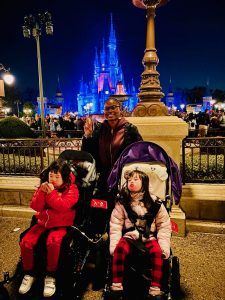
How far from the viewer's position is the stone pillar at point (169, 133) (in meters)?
Answer: 4.71

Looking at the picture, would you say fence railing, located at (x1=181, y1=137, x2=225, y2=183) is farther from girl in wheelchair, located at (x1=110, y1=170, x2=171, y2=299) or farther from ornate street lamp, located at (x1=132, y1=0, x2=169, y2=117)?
girl in wheelchair, located at (x1=110, y1=170, x2=171, y2=299)

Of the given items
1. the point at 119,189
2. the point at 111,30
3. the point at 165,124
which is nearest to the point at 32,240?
the point at 119,189

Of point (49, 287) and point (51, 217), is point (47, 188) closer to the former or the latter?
point (51, 217)

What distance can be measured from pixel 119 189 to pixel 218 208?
2.35m

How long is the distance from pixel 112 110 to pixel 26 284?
229 centimetres

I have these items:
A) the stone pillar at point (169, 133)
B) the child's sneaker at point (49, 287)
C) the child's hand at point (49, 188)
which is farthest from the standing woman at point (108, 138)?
the child's sneaker at point (49, 287)

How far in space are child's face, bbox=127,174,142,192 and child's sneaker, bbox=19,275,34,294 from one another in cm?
150

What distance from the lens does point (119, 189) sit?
3.44 m

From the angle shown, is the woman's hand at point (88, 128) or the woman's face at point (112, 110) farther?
the woman's hand at point (88, 128)

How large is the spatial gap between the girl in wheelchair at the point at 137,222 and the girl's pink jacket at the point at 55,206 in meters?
0.57

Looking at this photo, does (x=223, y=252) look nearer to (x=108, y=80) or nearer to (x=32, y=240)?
(x=32, y=240)

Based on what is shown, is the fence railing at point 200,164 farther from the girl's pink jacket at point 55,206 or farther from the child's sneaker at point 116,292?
the child's sneaker at point 116,292

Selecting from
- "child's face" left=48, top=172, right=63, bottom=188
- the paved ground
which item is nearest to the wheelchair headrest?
"child's face" left=48, top=172, right=63, bottom=188

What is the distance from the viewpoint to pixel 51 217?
338 cm
